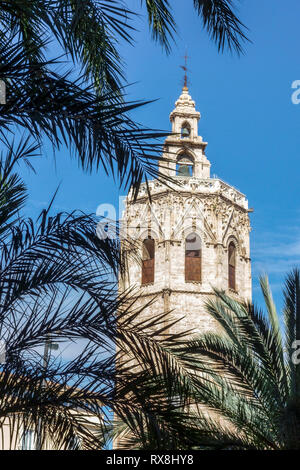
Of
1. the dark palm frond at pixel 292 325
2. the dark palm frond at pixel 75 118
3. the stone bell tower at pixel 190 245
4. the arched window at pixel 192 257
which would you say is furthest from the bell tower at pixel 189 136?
the dark palm frond at pixel 75 118

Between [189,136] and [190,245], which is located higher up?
[189,136]

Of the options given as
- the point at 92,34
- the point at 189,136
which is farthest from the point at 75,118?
the point at 189,136

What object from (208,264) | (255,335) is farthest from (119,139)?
(208,264)

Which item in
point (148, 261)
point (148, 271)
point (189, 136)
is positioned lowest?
point (148, 271)

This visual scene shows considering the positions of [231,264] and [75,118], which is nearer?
[75,118]

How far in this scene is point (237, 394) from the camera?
36.8 ft

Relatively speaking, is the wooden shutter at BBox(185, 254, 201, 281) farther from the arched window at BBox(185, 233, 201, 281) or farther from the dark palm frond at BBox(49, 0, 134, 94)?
the dark palm frond at BBox(49, 0, 134, 94)

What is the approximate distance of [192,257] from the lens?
26.3 metres

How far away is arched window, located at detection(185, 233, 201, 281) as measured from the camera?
2606cm

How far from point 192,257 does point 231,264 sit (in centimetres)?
198

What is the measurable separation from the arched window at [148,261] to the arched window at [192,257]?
1371 millimetres

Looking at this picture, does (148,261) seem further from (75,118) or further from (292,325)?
(75,118)
